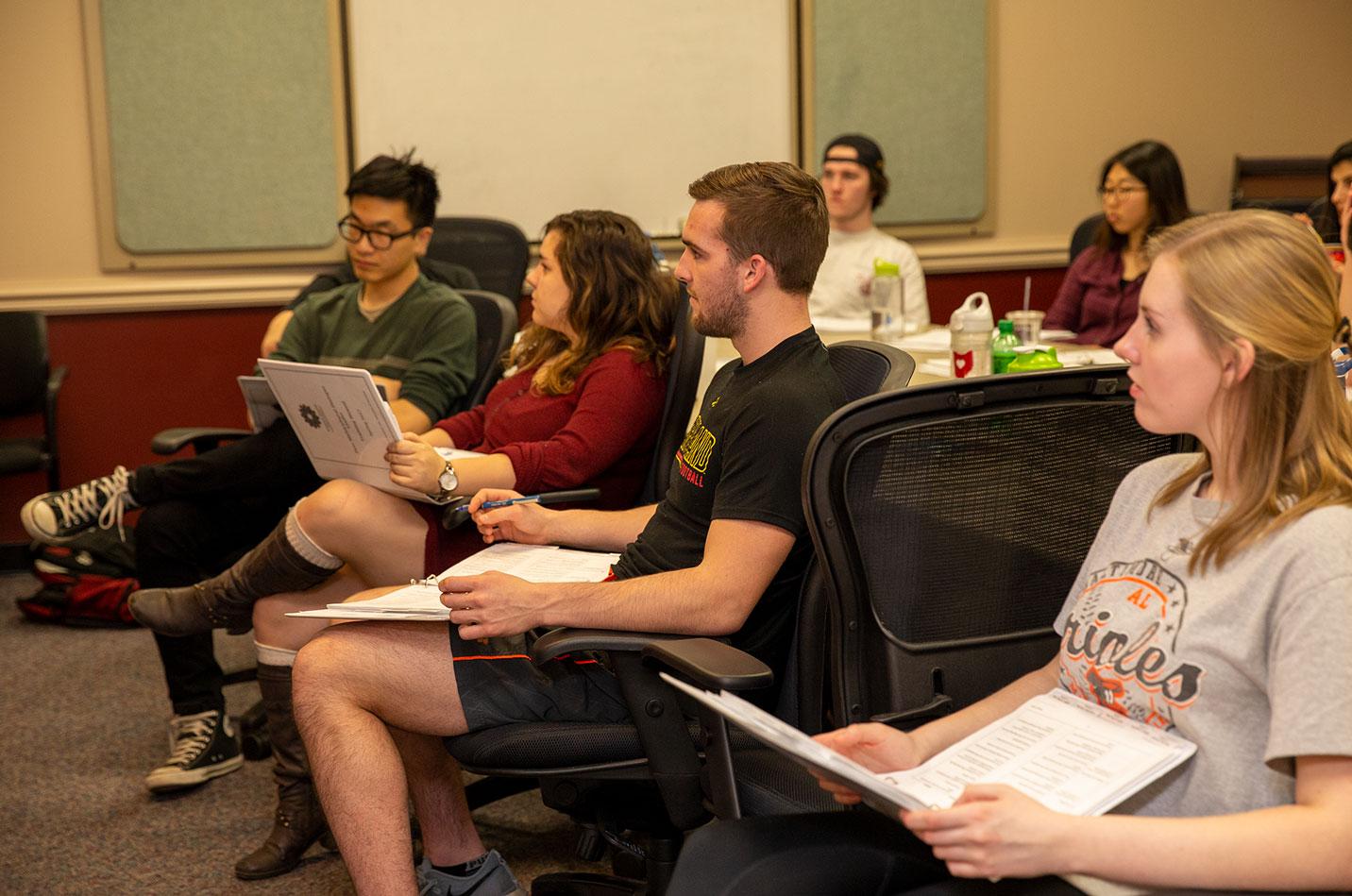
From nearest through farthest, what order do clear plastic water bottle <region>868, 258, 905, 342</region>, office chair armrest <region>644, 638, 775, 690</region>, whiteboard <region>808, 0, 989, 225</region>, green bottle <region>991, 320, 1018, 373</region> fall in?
office chair armrest <region>644, 638, 775, 690</region> → green bottle <region>991, 320, 1018, 373</region> → clear plastic water bottle <region>868, 258, 905, 342</region> → whiteboard <region>808, 0, 989, 225</region>

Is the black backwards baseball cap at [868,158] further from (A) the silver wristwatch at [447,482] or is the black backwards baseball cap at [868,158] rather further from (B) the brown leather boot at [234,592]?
(B) the brown leather boot at [234,592]

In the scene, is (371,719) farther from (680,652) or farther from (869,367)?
(869,367)

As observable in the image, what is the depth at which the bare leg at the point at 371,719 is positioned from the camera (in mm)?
1758

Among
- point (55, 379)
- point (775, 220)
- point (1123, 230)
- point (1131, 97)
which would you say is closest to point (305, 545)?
point (775, 220)

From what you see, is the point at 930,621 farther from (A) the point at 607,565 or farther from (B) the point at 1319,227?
(B) the point at 1319,227

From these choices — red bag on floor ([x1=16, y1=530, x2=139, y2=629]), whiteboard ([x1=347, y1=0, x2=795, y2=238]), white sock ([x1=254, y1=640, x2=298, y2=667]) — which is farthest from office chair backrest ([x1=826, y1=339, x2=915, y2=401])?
whiteboard ([x1=347, y1=0, x2=795, y2=238])

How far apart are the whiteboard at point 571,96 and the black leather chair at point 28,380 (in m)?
1.20

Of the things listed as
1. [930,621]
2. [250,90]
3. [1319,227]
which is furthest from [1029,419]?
[250,90]

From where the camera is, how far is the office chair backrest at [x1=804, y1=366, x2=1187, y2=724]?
1.42m

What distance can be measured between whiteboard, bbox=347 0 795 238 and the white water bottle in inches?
89.2

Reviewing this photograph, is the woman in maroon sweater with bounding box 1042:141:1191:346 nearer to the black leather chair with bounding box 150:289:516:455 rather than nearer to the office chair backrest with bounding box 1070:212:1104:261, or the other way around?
the office chair backrest with bounding box 1070:212:1104:261

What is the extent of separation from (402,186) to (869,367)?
1.66 metres

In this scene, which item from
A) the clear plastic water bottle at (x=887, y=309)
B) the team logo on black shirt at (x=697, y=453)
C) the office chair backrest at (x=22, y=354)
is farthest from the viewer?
the office chair backrest at (x=22, y=354)

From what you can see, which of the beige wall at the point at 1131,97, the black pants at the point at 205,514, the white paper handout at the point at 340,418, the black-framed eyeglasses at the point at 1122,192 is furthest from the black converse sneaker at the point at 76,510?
the black-framed eyeglasses at the point at 1122,192
